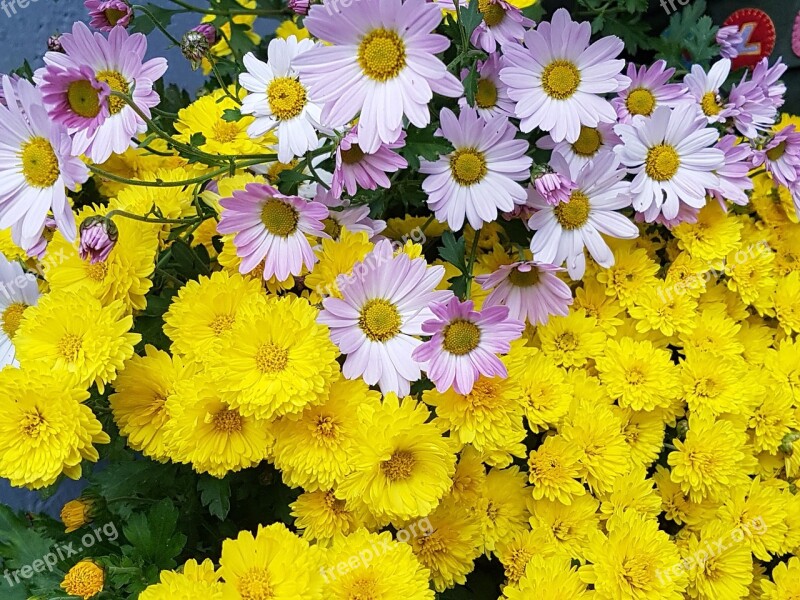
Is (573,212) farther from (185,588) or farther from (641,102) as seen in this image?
(185,588)

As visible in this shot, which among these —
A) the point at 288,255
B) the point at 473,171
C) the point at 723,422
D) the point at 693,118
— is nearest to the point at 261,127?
the point at 288,255

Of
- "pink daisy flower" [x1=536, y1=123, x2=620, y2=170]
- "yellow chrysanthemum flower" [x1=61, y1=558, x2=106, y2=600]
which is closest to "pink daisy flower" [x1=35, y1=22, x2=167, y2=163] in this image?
"yellow chrysanthemum flower" [x1=61, y1=558, x2=106, y2=600]

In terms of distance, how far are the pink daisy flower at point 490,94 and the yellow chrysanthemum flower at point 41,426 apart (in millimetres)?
638

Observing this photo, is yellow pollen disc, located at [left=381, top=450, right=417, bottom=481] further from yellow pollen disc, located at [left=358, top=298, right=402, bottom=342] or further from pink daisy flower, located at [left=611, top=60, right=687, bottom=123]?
pink daisy flower, located at [left=611, top=60, right=687, bottom=123]

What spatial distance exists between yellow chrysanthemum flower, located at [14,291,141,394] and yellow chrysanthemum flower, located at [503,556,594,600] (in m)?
0.54

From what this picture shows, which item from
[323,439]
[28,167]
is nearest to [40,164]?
[28,167]

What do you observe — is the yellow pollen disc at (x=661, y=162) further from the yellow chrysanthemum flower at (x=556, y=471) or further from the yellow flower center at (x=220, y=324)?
the yellow flower center at (x=220, y=324)

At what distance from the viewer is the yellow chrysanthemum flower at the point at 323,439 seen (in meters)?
0.74

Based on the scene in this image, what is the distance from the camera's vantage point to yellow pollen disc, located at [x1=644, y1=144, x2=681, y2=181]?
36.8 inches

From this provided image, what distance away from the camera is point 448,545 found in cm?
81

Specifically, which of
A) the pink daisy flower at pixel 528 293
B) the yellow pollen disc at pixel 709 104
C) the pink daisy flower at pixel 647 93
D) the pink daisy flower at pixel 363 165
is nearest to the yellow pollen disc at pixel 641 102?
the pink daisy flower at pixel 647 93

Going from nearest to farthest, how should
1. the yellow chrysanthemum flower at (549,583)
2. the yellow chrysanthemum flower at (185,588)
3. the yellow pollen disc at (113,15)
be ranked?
the yellow chrysanthemum flower at (185,588) < the yellow chrysanthemum flower at (549,583) < the yellow pollen disc at (113,15)

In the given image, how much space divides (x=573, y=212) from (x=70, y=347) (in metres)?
0.67

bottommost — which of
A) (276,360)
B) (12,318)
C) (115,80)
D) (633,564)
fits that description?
(633,564)
